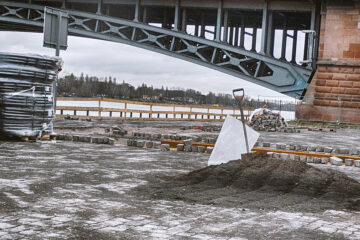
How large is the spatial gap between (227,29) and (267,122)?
585 inches

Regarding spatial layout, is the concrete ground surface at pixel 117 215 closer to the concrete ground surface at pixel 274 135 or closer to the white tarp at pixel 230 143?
the white tarp at pixel 230 143

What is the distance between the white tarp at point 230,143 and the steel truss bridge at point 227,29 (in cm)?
2571

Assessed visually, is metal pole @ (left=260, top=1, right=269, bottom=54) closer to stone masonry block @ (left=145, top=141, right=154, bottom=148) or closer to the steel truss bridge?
the steel truss bridge

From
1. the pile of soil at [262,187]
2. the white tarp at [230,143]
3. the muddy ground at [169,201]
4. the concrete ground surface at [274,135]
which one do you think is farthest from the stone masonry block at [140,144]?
the concrete ground surface at [274,135]

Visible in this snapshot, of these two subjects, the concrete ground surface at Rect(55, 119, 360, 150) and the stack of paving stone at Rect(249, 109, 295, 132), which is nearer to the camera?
the concrete ground surface at Rect(55, 119, 360, 150)

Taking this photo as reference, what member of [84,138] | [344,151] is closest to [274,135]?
[344,151]

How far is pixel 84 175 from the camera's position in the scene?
6.64 meters

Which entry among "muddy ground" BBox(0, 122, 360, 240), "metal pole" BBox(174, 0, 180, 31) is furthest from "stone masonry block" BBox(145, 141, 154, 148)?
"metal pole" BBox(174, 0, 180, 31)

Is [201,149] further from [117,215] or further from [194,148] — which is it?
[117,215]

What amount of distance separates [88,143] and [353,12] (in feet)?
76.2

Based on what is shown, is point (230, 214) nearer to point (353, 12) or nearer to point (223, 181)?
point (223, 181)

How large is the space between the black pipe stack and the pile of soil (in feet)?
17.0

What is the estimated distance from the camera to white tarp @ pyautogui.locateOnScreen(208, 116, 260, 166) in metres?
7.68

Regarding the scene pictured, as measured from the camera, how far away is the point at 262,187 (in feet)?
19.8
